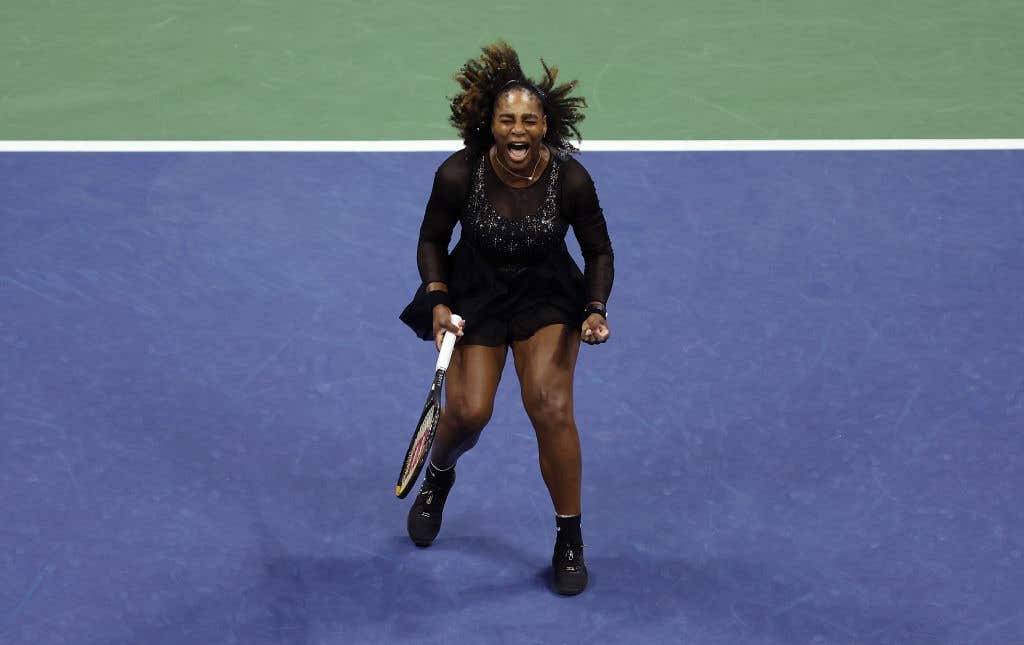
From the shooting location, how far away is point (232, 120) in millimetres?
9070

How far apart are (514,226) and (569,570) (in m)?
1.30

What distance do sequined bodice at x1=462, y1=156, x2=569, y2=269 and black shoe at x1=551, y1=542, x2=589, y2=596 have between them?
1.10 metres

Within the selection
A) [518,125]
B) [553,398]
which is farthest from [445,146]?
[553,398]

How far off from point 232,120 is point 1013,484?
527cm

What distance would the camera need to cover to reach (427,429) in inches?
204

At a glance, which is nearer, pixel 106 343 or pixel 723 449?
pixel 723 449

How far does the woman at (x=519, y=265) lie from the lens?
5215 millimetres

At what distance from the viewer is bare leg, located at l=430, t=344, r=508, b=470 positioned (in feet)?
17.3

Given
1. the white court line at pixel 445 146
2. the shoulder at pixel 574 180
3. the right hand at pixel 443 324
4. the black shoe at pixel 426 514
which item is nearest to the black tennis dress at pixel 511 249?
the shoulder at pixel 574 180

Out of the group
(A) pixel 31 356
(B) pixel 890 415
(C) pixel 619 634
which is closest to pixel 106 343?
(A) pixel 31 356

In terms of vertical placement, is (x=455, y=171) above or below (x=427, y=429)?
above

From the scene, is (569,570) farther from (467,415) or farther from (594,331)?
(594,331)

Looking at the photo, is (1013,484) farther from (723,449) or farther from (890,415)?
(723,449)

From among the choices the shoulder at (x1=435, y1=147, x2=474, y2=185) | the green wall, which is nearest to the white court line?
the green wall
